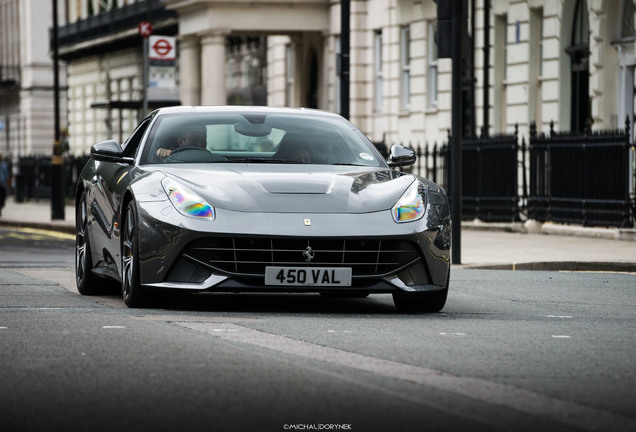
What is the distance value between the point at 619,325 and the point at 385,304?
2.09 m

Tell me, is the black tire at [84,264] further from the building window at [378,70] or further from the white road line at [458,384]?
the building window at [378,70]

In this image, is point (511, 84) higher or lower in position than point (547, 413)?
higher

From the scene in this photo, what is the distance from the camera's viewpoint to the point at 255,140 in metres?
11.3

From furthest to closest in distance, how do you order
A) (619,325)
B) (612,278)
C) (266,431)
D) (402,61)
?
(402,61) → (612,278) → (619,325) → (266,431)

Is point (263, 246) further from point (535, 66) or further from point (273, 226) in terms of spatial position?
point (535, 66)

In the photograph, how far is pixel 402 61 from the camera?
124 ft

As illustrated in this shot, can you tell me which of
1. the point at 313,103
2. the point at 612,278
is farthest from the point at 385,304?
the point at 313,103

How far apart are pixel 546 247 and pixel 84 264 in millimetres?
9166

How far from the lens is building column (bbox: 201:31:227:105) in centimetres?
4212

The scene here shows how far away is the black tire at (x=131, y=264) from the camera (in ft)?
33.9

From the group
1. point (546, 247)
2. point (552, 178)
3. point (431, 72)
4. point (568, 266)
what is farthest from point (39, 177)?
point (568, 266)

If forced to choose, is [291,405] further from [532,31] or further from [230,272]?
[532,31]

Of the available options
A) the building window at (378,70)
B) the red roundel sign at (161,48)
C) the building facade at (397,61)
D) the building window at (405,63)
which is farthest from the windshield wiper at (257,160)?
the building window at (378,70)

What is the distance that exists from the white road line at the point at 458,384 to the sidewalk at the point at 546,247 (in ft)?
27.0
